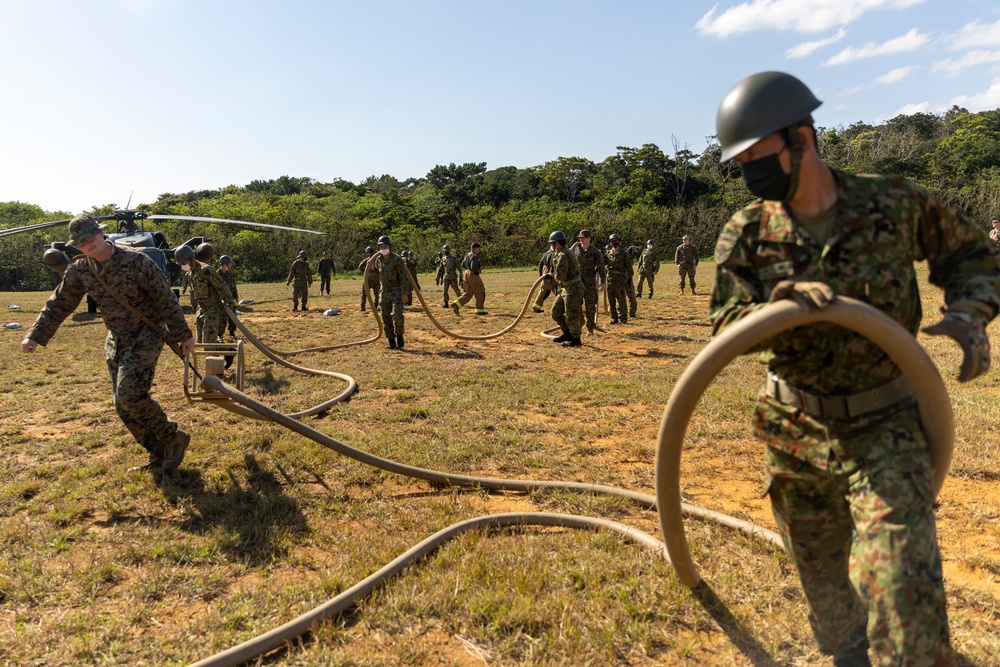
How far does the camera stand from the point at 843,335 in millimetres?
2154

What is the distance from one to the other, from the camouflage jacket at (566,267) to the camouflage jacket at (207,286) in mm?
5684

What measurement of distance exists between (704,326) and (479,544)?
11.6 metres

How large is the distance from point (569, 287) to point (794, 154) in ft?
31.2

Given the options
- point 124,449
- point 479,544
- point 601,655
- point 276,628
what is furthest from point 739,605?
point 124,449

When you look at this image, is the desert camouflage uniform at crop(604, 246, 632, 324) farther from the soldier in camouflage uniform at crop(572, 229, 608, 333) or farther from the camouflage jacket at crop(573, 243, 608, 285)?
the camouflage jacket at crop(573, 243, 608, 285)

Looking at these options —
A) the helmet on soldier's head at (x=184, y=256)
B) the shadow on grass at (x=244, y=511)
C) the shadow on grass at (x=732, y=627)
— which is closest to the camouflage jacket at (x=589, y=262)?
the helmet on soldier's head at (x=184, y=256)

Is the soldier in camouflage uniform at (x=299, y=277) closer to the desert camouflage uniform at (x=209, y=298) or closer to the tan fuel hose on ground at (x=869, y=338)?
the desert camouflage uniform at (x=209, y=298)

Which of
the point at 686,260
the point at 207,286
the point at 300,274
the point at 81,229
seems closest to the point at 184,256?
the point at 207,286

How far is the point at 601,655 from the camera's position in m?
2.93

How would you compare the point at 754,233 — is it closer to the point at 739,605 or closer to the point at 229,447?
the point at 739,605

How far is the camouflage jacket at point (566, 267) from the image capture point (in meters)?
11.6

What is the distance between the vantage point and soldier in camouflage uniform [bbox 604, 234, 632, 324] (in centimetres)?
1406

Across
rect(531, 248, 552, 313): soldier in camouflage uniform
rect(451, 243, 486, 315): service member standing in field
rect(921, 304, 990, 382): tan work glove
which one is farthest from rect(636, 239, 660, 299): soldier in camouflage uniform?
rect(921, 304, 990, 382): tan work glove

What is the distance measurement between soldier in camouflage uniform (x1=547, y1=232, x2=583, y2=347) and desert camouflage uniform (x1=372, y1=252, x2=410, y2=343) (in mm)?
2838
